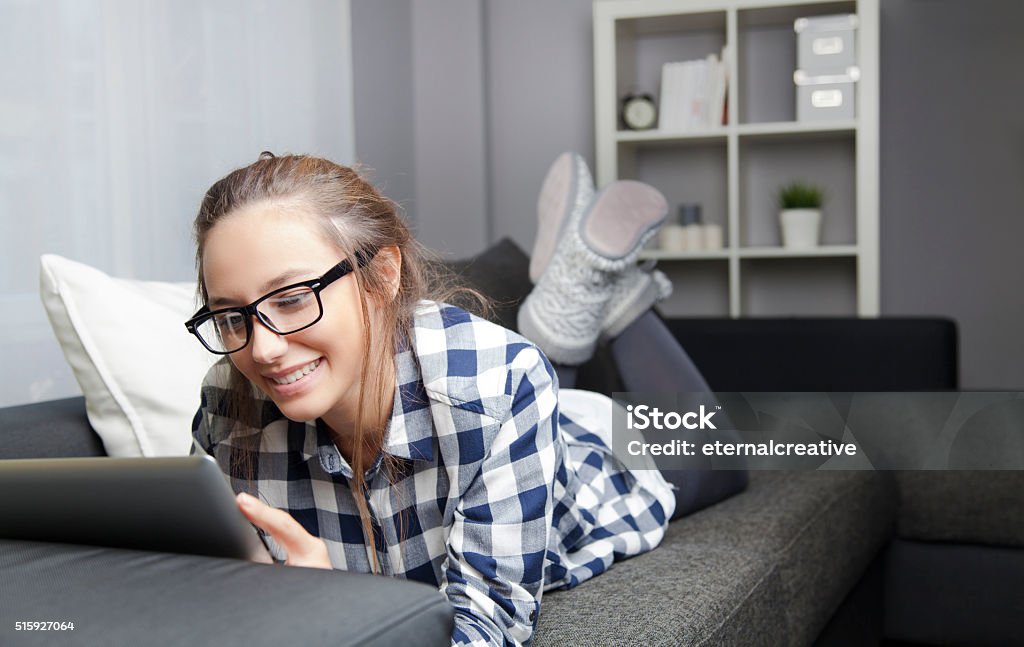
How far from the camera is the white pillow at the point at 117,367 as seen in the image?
3.74 ft

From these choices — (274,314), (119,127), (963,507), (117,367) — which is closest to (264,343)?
(274,314)

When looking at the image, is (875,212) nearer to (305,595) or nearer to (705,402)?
(705,402)

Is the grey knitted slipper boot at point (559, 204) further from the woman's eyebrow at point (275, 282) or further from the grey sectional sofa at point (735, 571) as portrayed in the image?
the woman's eyebrow at point (275, 282)

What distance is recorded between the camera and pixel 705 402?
5.27ft

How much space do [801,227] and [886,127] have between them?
1.74ft

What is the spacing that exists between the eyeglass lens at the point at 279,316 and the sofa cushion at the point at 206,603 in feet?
0.73

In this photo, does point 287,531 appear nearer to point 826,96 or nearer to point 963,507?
point 963,507

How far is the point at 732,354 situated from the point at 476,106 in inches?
68.9

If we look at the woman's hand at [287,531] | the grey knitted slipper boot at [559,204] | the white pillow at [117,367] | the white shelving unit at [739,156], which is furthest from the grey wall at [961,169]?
the woman's hand at [287,531]

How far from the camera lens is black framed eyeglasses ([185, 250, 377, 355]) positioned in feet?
2.63

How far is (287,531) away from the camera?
2.31ft

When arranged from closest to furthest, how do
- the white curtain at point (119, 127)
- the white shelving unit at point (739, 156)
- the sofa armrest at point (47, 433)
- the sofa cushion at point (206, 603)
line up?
1. the sofa cushion at point (206, 603)
2. the sofa armrest at point (47, 433)
3. the white curtain at point (119, 127)
4. the white shelving unit at point (739, 156)

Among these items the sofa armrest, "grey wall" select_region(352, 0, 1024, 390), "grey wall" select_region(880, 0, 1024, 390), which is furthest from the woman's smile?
"grey wall" select_region(880, 0, 1024, 390)

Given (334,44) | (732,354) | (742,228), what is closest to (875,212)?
(742,228)
